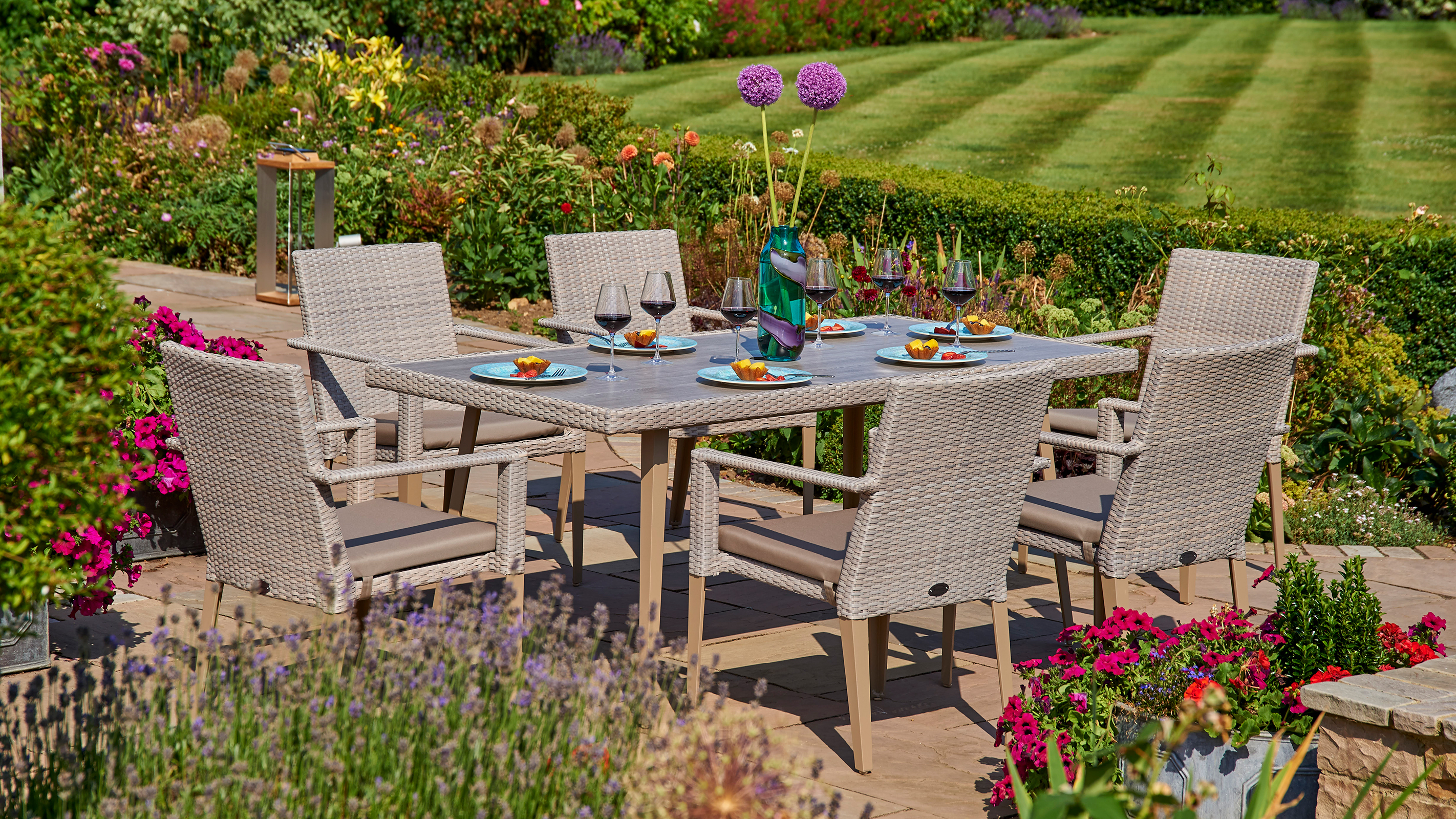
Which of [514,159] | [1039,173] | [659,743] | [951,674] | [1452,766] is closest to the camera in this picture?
[659,743]

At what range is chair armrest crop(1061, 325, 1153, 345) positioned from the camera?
17.8 feet

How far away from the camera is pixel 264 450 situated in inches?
133

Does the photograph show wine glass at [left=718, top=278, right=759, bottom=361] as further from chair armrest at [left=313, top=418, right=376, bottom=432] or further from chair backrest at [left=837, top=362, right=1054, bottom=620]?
chair armrest at [left=313, top=418, right=376, bottom=432]

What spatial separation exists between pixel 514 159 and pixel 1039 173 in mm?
7104

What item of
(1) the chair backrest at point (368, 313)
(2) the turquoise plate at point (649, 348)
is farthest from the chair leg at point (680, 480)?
(1) the chair backrest at point (368, 313)

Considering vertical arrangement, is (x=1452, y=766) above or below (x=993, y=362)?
below

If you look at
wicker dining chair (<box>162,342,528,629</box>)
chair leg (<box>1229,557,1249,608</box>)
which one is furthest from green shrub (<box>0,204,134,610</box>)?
chair leg (<box>1229,557,1249,608</box>)

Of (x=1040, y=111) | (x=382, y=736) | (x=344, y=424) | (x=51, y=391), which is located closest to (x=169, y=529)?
(x=344, y=424)

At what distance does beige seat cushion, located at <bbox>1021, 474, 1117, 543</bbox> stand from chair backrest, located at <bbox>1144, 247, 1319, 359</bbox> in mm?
1010

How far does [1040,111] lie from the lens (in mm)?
18344

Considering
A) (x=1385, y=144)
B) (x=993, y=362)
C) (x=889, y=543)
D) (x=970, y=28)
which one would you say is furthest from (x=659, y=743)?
(x=970, y=28)

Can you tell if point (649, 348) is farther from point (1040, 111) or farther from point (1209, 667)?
point (1040, 111)

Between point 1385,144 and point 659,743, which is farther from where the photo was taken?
point 1385,144

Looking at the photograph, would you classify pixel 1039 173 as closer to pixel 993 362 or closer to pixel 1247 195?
pixel 1247 195
